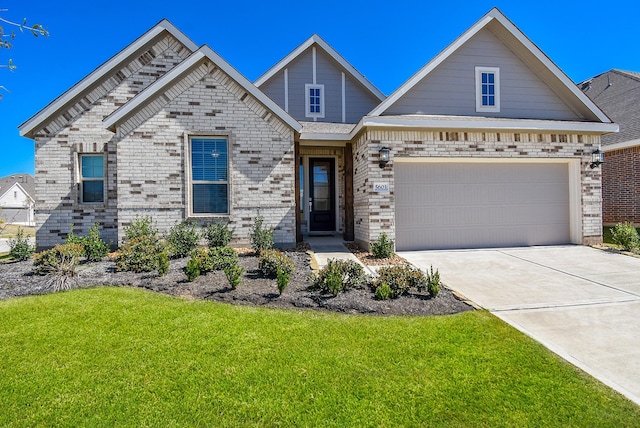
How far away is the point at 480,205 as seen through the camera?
9.40m

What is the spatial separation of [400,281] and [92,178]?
9450 millimetres

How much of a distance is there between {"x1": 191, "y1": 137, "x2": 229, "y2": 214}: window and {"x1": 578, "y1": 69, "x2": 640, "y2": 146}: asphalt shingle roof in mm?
15361

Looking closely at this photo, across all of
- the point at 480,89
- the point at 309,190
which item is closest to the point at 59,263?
the point at 309,190

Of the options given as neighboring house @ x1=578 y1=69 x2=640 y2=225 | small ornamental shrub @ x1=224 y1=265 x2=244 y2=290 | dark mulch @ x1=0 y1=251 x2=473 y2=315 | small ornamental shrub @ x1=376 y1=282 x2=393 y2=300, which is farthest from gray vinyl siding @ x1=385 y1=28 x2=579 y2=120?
small ornamental shrub @ x1=224 y1=265 x2=244 y2=290

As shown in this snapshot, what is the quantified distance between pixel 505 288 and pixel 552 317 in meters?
1.30

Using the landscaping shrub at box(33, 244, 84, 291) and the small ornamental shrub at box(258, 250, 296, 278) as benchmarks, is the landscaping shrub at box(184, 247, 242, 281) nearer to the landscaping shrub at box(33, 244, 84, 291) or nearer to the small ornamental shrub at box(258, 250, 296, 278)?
the small ornamental shrub at box(258, 250, 296, 278)

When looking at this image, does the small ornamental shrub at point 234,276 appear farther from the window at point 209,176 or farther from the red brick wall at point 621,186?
the red brick wall at point 621,186

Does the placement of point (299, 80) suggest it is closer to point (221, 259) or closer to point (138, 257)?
point (221, 259)

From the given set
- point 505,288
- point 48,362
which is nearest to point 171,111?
point 48,362

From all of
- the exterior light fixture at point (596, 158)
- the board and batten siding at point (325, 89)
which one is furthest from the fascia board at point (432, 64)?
the exterior light fixture at point (596, 158)

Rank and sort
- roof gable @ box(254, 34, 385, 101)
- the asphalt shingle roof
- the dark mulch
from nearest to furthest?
the dark mulch → roof gable @ box(254, 34, 385, 101) → the asphalt shingle roof

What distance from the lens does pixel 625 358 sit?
130 inches

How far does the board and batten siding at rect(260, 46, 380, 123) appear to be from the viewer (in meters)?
12.5

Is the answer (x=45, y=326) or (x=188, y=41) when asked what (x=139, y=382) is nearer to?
(x=45, y=326)
